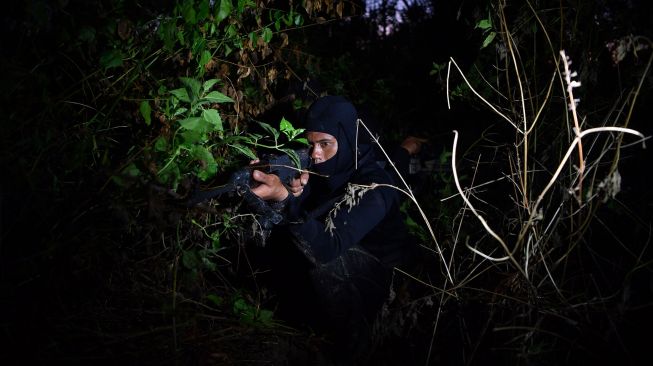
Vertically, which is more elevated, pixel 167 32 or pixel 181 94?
pixel 167 32

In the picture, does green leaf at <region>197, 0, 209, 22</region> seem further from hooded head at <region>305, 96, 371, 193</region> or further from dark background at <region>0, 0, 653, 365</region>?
hooded head at <region>305, 96, 371, 193</region>

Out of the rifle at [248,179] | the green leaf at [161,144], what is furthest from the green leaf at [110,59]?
the rifle at [248,179]

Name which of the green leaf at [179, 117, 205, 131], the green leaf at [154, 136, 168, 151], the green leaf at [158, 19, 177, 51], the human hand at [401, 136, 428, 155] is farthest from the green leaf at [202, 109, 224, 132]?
the human hand at [401, 136, 428, 155]

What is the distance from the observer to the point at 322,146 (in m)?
2.90

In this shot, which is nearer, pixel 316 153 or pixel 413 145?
pixel 316 153

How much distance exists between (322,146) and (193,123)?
4.07ft

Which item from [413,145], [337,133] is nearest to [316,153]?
[337,133]

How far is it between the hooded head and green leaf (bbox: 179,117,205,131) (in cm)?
120

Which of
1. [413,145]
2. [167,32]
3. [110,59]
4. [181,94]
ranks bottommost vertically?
[413,145]

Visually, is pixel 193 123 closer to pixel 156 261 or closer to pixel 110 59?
pixel 110 59

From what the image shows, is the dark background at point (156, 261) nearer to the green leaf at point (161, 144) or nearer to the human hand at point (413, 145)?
the green leaf at point (161, 144)

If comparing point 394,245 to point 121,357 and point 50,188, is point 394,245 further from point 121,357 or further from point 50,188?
point 50,188

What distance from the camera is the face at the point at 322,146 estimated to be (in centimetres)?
288

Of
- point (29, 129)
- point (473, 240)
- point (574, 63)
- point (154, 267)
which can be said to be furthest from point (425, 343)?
point (29, 129)
